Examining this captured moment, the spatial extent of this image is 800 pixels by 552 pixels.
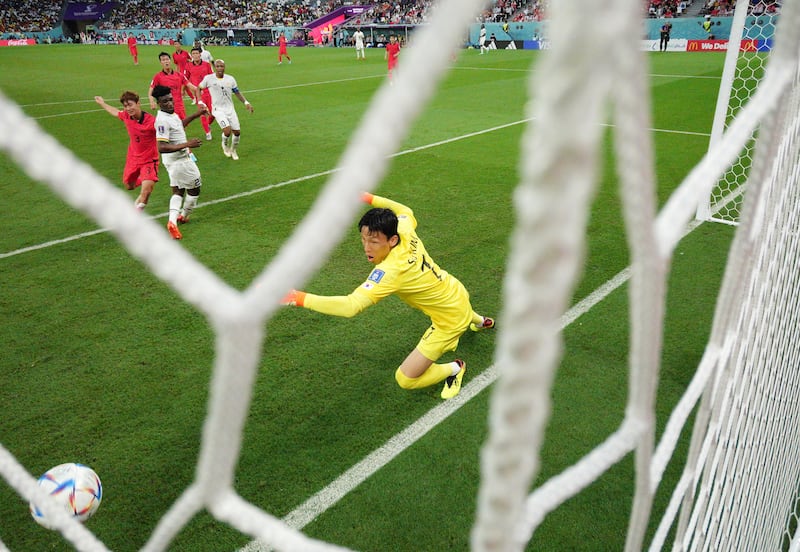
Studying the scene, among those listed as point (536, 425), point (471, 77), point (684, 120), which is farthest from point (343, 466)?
point (471, 77)

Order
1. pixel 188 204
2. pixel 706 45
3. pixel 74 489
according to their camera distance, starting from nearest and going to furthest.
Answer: pixel 74 489
pixel 188 204
pixel 706 45

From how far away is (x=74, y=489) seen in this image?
8.09 feet

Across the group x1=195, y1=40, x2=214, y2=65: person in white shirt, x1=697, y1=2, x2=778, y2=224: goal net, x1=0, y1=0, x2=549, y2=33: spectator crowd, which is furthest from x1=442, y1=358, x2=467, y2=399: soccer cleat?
x1=0, y1=0, x2=549, y2=33: spectator crowd

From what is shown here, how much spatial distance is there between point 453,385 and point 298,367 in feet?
3.48

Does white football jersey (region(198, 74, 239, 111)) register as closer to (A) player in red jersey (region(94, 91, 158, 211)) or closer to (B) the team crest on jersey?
(A) player in red jersey (region(94, 91, 158, 211))

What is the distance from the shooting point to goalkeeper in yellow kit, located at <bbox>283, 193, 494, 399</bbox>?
10.4 ft

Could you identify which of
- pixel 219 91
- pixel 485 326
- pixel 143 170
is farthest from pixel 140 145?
pixel 485 326

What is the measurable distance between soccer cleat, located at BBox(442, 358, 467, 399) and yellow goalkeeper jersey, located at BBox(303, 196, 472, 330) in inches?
11.4

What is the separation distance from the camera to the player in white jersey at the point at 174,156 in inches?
232

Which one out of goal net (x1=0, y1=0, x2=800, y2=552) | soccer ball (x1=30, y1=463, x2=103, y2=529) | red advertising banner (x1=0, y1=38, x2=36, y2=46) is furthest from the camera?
red advertising banner (x1=0, y1=38, x2=36, y2=46)

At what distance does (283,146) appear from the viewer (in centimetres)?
974

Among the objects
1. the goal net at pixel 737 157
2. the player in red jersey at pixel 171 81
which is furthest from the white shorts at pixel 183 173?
the goal net at pixel 737 157

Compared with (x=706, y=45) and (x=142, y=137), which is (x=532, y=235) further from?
(x=706, y=45)

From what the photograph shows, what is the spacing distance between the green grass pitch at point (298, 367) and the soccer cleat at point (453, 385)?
0.31ft
